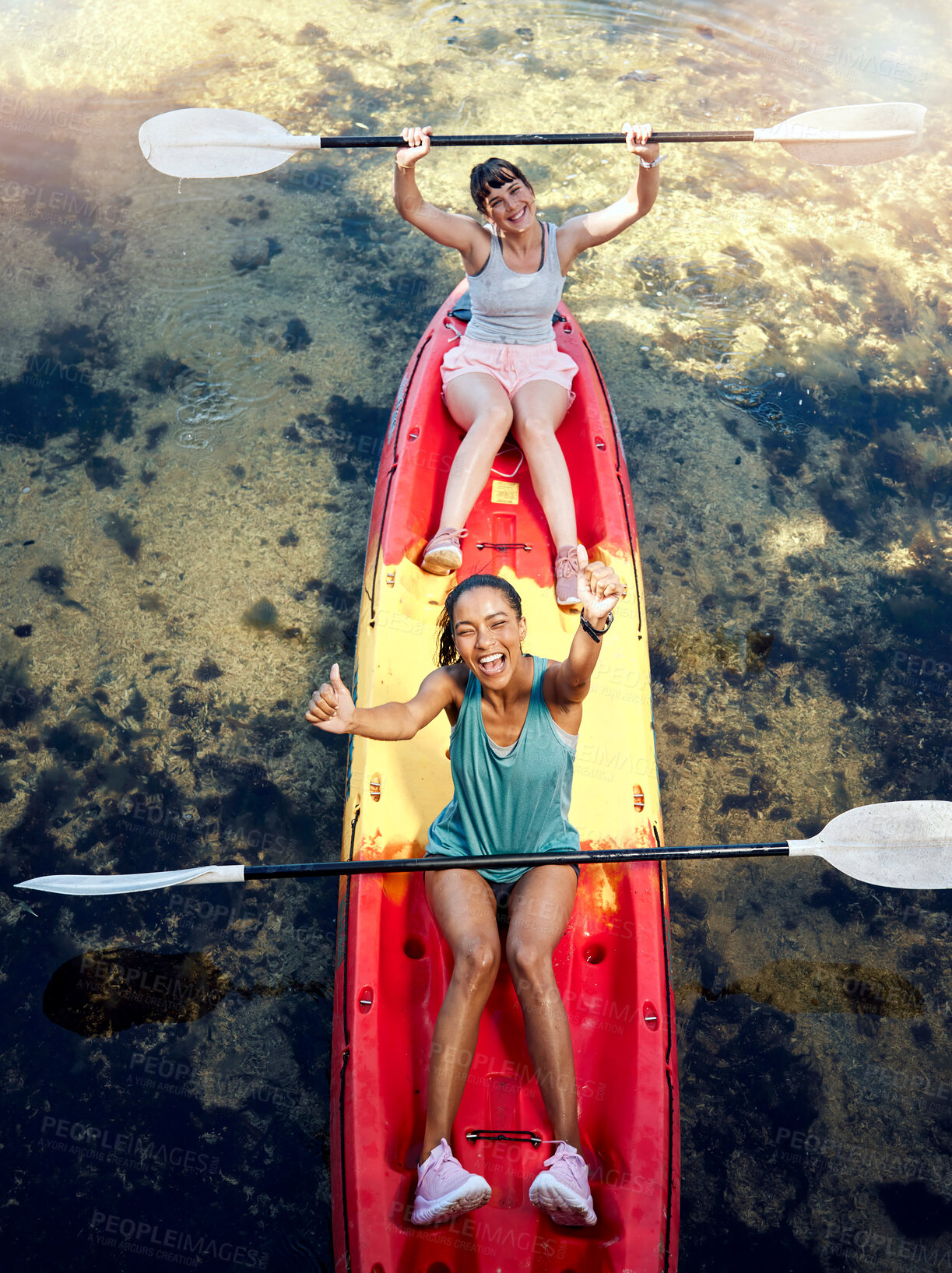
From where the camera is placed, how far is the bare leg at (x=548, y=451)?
3.70m

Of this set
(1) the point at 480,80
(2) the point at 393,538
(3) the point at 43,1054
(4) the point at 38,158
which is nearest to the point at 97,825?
(3) the point at 43,1054

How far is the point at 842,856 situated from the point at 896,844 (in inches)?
8.1

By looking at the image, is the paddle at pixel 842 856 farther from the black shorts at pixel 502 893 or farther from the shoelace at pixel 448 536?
the shoelace at pixel 448 536

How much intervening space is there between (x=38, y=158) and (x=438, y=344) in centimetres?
430

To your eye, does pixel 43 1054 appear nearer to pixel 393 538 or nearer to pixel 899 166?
pixel 393 538

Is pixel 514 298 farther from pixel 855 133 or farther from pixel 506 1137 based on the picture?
pixel 506 1137

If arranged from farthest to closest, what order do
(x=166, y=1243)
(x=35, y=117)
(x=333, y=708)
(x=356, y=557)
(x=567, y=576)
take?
(x=35, y=117), (x=356, y=557), (x=567, y=576), (x=166, y=1243), (x=333, y=708)

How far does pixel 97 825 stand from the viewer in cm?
363

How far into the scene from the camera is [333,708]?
2.42 m

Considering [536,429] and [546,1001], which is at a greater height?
[536,429]

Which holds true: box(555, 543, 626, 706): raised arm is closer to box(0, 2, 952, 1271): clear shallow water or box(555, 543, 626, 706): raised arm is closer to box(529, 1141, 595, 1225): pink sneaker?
box(529, 1141, 595, 1225): pink sneaker

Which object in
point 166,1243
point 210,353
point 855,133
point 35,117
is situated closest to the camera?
point 166,1243

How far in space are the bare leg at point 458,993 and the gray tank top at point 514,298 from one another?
2470 millimetres

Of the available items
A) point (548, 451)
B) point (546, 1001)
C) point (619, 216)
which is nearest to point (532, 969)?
point (546, 1001)
